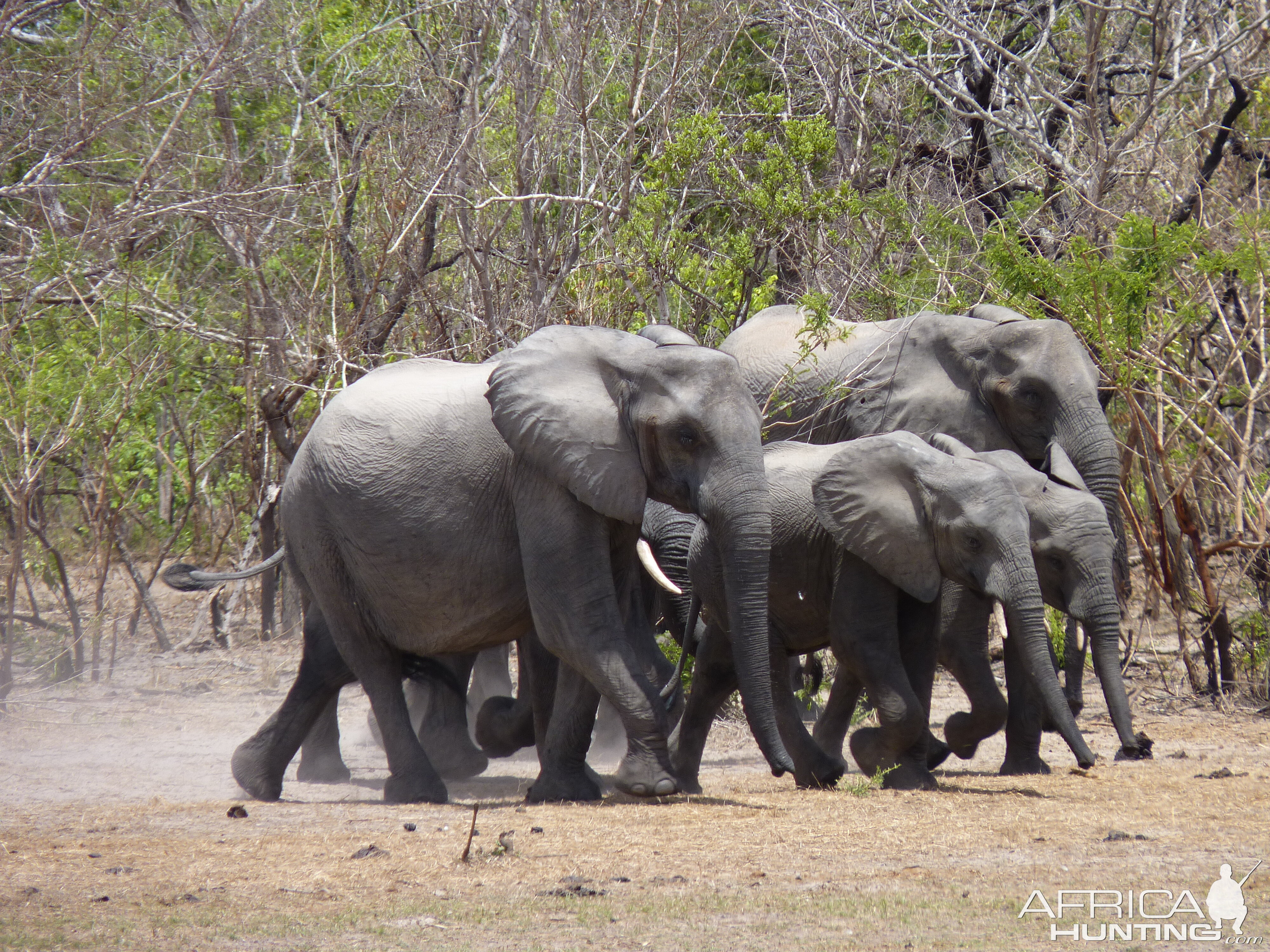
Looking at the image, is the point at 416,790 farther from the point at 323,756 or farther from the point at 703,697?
the point at 323,756

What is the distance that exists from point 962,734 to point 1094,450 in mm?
1838

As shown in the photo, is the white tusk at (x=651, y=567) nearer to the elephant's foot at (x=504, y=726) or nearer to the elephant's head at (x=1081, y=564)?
the elephant's foot at (x=504, y=726)

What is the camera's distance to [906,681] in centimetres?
800

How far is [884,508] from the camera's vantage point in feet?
26.4

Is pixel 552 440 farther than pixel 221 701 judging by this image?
No

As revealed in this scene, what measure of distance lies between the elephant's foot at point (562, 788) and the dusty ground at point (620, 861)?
210 millimetres

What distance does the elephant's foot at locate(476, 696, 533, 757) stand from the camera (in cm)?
916

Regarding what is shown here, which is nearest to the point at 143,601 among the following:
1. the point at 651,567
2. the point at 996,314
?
the point at 651,567

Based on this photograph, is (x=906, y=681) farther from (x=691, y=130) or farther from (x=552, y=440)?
(x=691, y=130)

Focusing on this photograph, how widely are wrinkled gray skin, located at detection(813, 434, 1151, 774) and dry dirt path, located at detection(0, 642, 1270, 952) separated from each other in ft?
1.08

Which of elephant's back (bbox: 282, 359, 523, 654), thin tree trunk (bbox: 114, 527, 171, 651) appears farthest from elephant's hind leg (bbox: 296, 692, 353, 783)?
thin tree trunk (bbox: 114, 527, 171, 651)

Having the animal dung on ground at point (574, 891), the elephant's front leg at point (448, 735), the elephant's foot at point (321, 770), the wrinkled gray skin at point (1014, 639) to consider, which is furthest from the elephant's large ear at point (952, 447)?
the elephant's foot at point (321, 770)

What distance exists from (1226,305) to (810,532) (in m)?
5.37

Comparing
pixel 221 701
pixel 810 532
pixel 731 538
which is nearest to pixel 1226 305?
pixel 810 532
